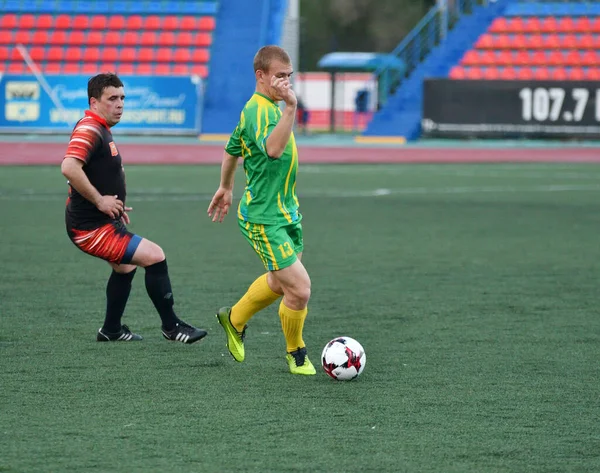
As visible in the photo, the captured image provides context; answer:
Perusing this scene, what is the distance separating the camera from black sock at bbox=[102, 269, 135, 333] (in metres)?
6.67

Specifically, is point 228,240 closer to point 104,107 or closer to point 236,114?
point 104,107

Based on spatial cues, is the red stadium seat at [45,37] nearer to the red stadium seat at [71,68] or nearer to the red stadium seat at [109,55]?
the red stadium seat at [71,68]

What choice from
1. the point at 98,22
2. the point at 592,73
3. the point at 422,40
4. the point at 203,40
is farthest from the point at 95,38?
the point at 592,73

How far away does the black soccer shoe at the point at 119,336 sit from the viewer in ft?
21.8

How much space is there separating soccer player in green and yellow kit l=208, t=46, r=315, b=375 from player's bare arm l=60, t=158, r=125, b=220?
0.76m

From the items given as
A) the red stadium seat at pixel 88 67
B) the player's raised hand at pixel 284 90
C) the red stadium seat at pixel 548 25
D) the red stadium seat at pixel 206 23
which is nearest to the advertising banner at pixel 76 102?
the red stadium seat at pixel 88 67

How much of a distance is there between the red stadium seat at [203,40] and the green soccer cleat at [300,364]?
1251 inches

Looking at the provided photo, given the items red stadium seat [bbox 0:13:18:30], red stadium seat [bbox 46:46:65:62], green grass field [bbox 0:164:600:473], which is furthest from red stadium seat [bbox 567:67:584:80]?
green grass field [bbox 0:164:600:473]

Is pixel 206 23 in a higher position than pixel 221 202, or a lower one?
higher

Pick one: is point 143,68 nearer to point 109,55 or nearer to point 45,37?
point 109,55

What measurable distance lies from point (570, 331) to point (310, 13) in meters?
67.7

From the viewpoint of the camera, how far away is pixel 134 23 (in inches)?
1483

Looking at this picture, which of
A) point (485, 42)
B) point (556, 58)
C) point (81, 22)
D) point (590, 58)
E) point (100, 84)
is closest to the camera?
point (100, 84)

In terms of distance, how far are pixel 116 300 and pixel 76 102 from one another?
27.8 meters
